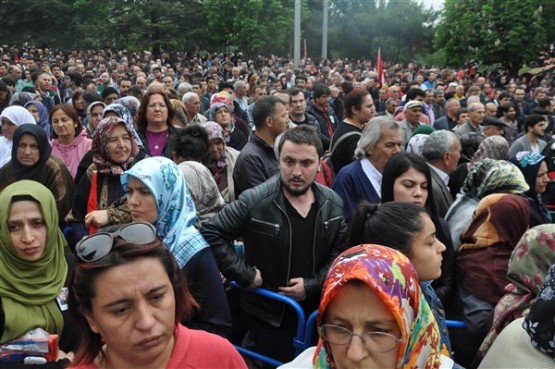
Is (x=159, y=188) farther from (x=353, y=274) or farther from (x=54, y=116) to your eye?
(x=54, y=116)

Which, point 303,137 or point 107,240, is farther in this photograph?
point 303,137

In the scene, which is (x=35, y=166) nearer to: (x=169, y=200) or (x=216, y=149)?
(x=216, y=149)

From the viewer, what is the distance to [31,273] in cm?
306

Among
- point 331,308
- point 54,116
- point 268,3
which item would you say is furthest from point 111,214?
point 268,3

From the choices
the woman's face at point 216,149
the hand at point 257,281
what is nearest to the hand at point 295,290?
the hand at point 257,281

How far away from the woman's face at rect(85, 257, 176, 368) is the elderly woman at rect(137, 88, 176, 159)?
423cm

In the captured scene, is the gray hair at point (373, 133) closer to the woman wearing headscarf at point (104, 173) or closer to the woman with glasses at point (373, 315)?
the woman wearing headscarf at point (104, 173)

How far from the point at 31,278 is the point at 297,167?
1620 mm

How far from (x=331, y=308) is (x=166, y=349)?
57 cm

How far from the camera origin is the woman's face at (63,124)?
236 inches

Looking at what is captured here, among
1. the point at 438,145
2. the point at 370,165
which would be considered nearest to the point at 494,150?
the point at 438,145

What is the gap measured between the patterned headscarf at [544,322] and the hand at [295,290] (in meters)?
1.47

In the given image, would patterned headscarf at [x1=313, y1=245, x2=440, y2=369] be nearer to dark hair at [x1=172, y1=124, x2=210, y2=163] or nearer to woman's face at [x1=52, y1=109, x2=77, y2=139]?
dark hair at [x1=172, y1=124, x2=210, y2=163]

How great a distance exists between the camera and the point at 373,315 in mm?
1882
